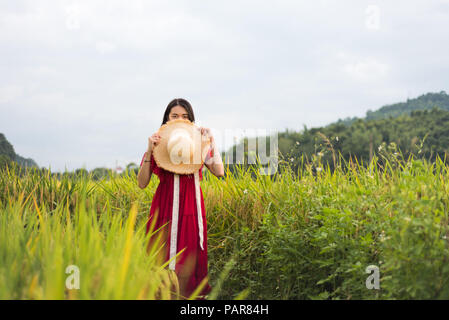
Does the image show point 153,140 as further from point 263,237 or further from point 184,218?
point 263,237

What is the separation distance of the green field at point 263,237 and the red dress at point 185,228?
13.8 inches

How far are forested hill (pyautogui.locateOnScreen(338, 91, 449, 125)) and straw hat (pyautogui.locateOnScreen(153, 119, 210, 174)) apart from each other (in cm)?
6626

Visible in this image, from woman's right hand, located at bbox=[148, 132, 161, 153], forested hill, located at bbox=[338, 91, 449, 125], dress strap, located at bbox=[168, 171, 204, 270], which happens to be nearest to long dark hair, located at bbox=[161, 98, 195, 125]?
woman's right hand, located at bbox=[148, 132, 161, 153]

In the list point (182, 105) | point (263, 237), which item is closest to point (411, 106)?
point (263, 237)

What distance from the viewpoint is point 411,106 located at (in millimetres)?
79812

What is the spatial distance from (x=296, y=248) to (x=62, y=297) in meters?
2.70

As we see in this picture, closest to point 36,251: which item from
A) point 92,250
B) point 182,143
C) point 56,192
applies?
point 92,250

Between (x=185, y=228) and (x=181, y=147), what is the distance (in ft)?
2.59

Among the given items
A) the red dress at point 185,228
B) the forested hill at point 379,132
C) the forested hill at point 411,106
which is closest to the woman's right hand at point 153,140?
the red dress at point 185,228

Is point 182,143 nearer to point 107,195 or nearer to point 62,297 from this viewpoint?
point 62,297

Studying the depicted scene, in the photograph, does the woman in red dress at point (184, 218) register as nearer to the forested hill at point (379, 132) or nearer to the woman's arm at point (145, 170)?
the woman's arm at point (145, 170)

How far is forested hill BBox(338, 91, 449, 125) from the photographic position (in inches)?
2657
